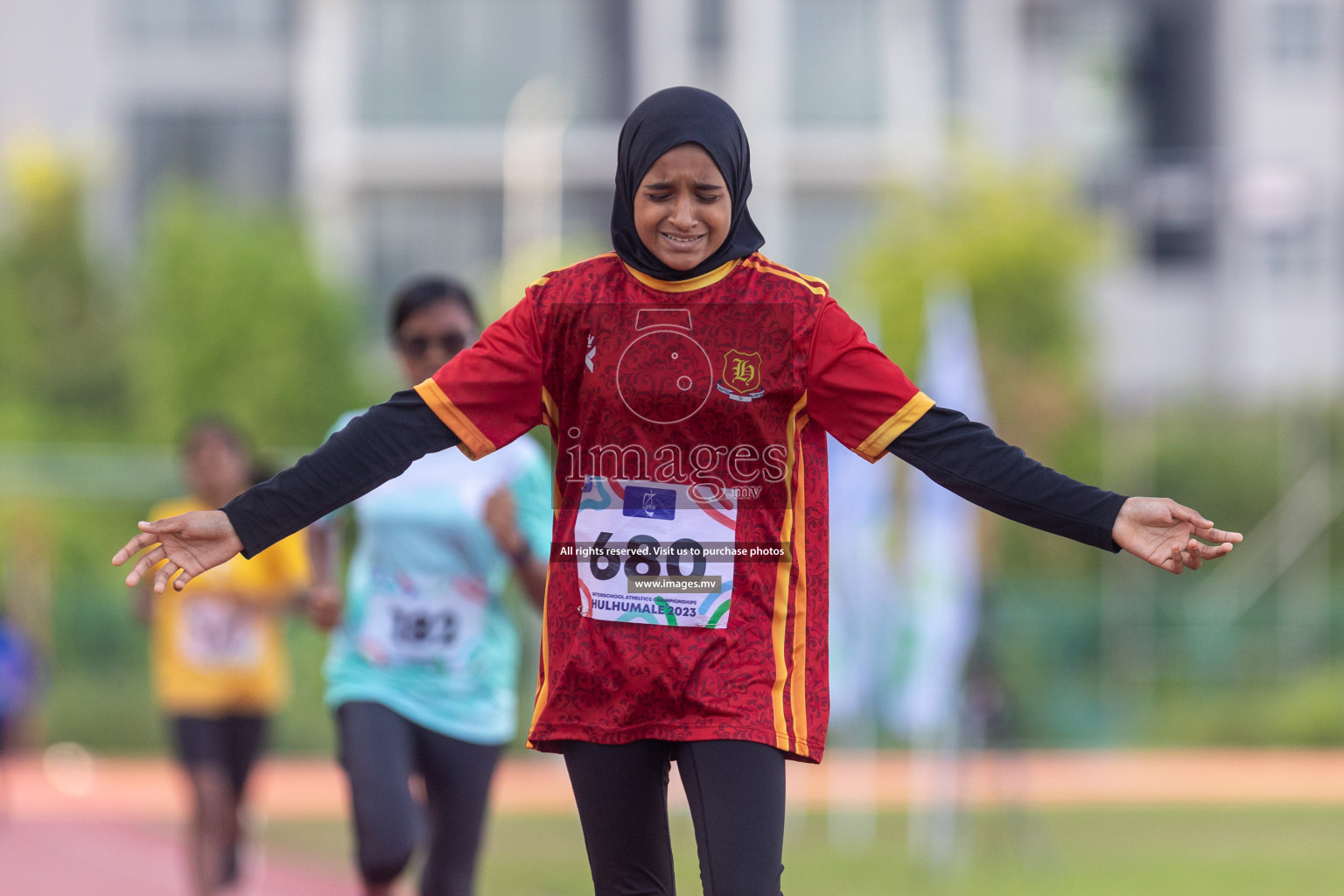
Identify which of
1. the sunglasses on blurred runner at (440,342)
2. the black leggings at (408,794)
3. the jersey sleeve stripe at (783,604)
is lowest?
the black leggings at (408,794)

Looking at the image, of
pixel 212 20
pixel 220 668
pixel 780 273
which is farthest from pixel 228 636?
pixel 212 20

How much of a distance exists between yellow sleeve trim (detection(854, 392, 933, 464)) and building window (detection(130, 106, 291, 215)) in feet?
132

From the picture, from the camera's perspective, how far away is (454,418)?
3703 millimetres

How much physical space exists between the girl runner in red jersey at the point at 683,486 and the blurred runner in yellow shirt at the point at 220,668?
433cm

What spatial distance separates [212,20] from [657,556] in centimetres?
4157

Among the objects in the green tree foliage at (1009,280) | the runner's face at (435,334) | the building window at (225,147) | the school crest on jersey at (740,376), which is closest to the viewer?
the school crest on jersey at (740,376)

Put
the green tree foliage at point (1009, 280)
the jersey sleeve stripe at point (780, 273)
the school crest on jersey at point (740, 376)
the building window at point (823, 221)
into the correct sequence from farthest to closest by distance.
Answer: the building window at point (823, 221) → the green tree foliage at point (1009, 280) → the jersey sleeve stripe at point (780, 273) → the school crest on jersey at point (740, 376)

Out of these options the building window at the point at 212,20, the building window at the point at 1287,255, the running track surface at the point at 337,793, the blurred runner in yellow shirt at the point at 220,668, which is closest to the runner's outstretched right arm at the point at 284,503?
the blurred runner in yellow shirt at the point at 220,668

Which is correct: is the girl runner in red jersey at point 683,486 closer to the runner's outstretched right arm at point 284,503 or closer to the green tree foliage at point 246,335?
the runner's outstretched right arm at point 284,503

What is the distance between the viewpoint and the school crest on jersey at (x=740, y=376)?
3641mm

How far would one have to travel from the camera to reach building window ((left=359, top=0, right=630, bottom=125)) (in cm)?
3809

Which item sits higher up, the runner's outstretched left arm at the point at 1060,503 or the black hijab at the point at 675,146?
the black hijab at the point at 675,146

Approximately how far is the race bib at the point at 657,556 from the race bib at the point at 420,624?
6.37 feet

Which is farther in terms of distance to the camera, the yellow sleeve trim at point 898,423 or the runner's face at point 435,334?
the runner's face at point 435,334
